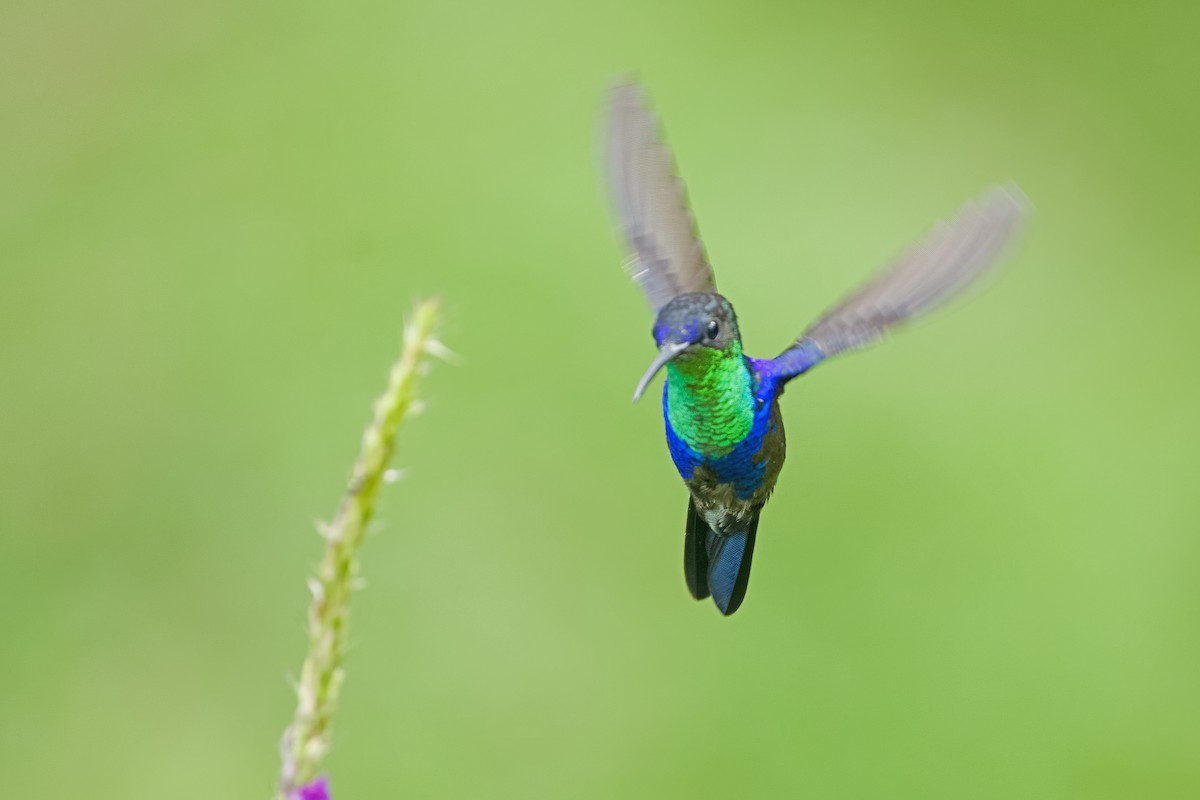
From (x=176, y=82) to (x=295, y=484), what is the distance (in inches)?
44.7

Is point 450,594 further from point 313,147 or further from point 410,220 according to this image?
point 313,147

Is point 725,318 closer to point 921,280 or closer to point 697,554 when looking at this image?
point 921,280

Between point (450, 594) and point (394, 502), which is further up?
point (394, 502)

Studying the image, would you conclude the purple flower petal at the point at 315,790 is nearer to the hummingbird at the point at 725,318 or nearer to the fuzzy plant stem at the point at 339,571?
the fuzzy plant stem at the point at 339,571

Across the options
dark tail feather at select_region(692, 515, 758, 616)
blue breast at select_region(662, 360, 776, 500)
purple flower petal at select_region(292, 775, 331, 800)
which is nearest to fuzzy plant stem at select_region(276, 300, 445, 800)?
purple flower petal at select_region(292, 775, 331, 800)

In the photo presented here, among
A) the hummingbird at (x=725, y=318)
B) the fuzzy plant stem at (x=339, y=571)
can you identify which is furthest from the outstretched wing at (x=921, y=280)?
the fuzzy plant stem at (x=339, y=571)

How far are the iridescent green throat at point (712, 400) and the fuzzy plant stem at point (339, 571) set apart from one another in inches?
9.5

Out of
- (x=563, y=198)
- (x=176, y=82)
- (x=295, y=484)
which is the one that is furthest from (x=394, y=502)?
(x=176, y=82)

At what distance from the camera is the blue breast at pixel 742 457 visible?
2.73 ft

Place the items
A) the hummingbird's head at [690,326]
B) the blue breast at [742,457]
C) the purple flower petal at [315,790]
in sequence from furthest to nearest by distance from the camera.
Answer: the blue breast at [742,457], the hummingbird's head at [690,326], the purple flower petal at [315,790]

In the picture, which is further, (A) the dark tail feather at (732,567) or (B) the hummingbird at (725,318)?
(A) the dark tail feather at (732,567)

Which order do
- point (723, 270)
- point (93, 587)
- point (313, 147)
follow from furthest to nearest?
point (313, 147) → point (723, 270) → point (93, 587)

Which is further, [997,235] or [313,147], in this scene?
[313,147]

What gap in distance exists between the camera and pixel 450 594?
9.04ft
